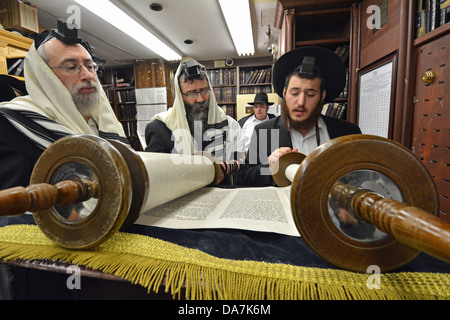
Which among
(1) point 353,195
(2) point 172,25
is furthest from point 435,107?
(2) point 172,25

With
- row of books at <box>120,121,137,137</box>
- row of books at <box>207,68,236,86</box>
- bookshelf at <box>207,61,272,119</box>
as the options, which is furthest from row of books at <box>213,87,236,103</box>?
row of books at <box>120,121,137,137</box>

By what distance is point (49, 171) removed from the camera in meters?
0.49

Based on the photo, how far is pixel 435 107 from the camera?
3.94ft

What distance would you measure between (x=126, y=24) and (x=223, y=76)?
9.72ft

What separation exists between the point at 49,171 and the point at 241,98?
537 cm

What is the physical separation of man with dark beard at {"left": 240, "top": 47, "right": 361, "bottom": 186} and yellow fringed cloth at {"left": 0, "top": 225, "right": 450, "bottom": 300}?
0.95 meters

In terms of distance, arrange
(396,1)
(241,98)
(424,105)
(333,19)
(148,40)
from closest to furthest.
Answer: (424,105) → (396,1) → (333,19) → (148,40) → (241,98)

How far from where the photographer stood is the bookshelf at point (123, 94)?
6.39m

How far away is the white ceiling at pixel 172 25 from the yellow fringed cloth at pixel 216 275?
3.70m

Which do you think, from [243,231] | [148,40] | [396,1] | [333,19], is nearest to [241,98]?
[148,40]
